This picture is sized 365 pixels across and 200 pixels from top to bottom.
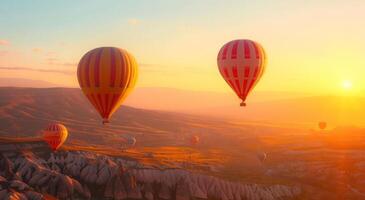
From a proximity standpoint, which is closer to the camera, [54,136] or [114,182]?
[114,182]

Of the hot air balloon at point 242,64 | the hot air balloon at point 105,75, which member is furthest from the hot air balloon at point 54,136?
the hot air balloon at point 242,64

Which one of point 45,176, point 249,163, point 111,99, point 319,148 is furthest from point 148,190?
point 319,148

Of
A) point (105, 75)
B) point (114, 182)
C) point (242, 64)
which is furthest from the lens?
point (114, 182)

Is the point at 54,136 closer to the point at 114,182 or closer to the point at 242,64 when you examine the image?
the point at 114,182

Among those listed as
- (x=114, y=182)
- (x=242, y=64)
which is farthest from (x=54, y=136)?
(x=242, y=64)

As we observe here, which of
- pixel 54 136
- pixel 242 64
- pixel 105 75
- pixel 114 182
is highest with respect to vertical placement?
pixel 242 64

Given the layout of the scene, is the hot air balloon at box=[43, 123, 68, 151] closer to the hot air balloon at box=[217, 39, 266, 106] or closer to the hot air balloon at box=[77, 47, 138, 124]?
the hot air balloon at box=[77, 47, 138, 124]
